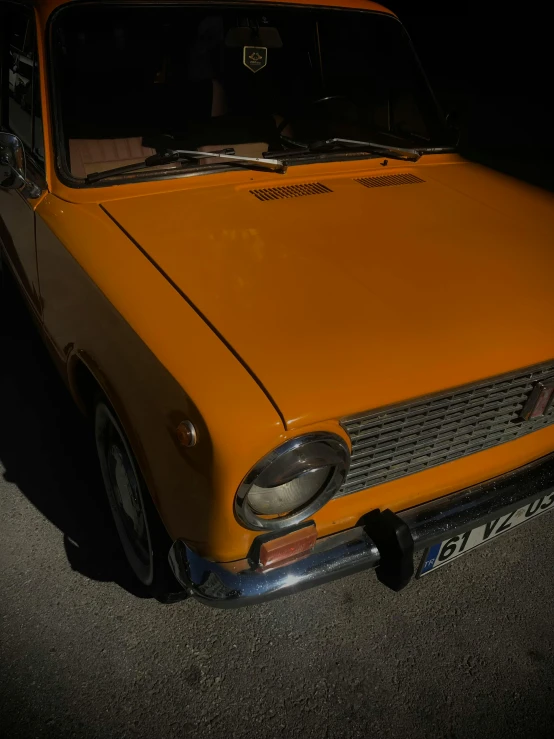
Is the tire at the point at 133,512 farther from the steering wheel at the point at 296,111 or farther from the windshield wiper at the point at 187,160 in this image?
the steering wheel at the point at 296,111

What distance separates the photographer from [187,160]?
2383mm

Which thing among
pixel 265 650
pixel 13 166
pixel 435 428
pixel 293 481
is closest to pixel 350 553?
pixel 293 481

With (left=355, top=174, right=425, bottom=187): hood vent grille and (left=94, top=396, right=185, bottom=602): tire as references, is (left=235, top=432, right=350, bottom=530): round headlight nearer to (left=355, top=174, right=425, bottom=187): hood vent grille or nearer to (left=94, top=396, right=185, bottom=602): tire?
(left=94, top=396, right=185, bottom=602): tire

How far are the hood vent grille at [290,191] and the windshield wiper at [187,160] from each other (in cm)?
13

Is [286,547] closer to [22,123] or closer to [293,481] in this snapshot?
[293,481]

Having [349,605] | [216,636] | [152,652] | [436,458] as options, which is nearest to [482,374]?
[436,458]

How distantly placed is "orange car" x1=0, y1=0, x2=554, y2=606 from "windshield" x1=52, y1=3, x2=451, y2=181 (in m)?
0.01

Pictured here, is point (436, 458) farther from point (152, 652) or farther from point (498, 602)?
point (152, 652)

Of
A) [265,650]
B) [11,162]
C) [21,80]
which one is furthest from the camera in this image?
[21,80]

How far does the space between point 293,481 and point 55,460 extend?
162cm

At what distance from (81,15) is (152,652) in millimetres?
2337

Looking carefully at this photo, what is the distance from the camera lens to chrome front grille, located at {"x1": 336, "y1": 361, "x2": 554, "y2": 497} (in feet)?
5.15

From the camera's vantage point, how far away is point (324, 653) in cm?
206

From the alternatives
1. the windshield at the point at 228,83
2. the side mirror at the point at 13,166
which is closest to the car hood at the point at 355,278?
the windshield at the point at 228,83
